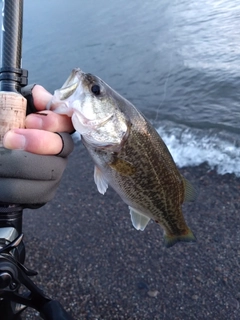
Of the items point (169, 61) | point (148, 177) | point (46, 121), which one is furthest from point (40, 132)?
point (169, 61)

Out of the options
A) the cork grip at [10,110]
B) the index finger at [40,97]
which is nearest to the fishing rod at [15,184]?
the cork grip at [10,110]

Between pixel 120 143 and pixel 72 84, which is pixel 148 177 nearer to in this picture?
pixel 120 143

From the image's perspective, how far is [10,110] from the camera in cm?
165

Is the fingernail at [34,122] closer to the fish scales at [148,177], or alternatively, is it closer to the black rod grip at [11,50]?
the black rod grip at [11,50]

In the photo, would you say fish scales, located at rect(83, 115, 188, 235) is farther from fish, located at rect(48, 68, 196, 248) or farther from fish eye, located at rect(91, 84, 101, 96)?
fish eye, located at rect(91, 84, 101, 96)

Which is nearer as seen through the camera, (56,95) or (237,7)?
(56,95)

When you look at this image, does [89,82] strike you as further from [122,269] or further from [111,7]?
Result: [111,7]

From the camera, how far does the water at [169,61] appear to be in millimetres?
6094

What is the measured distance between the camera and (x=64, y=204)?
4.70 meters

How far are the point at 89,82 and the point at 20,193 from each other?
0.77m

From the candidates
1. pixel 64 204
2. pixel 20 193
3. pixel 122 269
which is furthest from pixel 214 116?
pixel 20 193

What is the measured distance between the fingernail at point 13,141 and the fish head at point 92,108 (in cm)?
31

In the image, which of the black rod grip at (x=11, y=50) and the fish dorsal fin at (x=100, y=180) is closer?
the black rod grip at (x=11, y=50)

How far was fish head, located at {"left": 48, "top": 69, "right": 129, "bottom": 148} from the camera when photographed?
1.85m
